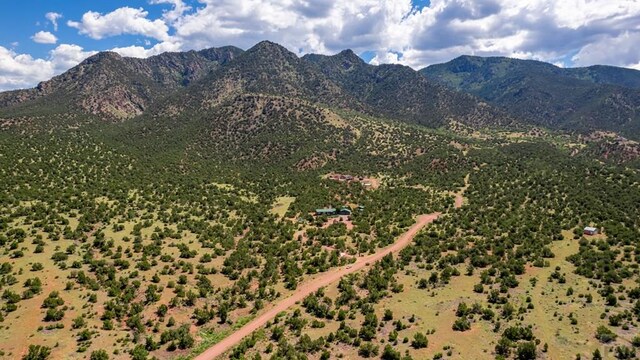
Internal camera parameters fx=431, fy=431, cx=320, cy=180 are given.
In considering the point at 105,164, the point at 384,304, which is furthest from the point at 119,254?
the point at 105,164

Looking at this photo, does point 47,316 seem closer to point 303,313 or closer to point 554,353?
point 303,313

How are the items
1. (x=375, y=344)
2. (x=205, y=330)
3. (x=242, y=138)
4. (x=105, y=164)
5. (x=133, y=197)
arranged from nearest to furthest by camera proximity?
1. (x=375, y=344)
2. (x=205, y=330)
3. (x=133, y=197)
4. (x=105, y=164)
5. (x=242, y=138)

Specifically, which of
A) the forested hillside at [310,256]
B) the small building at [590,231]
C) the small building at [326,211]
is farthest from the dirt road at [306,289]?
the small building at [590,231]

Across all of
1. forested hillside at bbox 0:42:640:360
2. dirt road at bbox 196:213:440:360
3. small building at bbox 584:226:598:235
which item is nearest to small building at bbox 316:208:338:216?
forested hillside at bbox 0:42:640:360

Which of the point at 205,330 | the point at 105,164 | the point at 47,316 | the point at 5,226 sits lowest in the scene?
the point at 205,330

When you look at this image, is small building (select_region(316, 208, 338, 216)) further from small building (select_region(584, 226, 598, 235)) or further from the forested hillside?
small building (select_region(584, 226, 598, 235))

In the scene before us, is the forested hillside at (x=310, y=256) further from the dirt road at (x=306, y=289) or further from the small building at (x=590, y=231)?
the small building at (x=590, y=231)

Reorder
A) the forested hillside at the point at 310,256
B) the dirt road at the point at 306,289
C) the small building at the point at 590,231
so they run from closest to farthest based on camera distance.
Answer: the forested hillside at the point at 310,256
the dirt road at the point at 306,289
the small building at the point at 590,231

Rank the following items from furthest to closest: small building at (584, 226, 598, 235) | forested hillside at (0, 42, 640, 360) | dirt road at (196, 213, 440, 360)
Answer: small building at (584, 226, 598, 235) < dirt road at (196, 213, 440, 360) < forested hillside at (0, 42, 640, 360)
